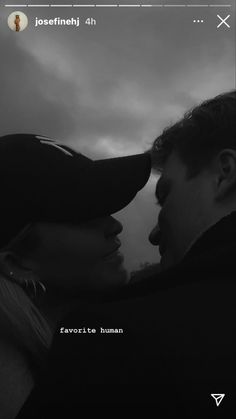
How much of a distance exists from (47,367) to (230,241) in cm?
31

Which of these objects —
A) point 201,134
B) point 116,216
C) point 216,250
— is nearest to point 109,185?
point 116,216

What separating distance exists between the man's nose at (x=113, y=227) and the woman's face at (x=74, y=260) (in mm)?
19

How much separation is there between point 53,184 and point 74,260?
0.38 ft

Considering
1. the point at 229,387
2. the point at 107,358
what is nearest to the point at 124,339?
the point at 107,358

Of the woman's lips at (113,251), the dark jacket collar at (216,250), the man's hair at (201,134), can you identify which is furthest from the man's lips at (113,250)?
the man's hair at (201,134)

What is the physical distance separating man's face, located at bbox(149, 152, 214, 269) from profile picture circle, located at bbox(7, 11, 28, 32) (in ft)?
1.22

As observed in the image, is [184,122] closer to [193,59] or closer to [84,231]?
[193,59]

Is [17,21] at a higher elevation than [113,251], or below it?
higher

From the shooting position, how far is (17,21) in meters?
0.86

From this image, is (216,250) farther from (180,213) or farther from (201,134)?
(201,134)

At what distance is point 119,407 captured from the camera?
0.61 metres

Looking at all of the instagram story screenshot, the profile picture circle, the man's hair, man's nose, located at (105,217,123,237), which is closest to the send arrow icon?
the instagram story screenshot

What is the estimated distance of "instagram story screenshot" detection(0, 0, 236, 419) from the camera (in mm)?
614

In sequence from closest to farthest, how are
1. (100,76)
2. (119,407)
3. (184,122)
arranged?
1. (119,407)
2. (100,76)
3. (184,122)
